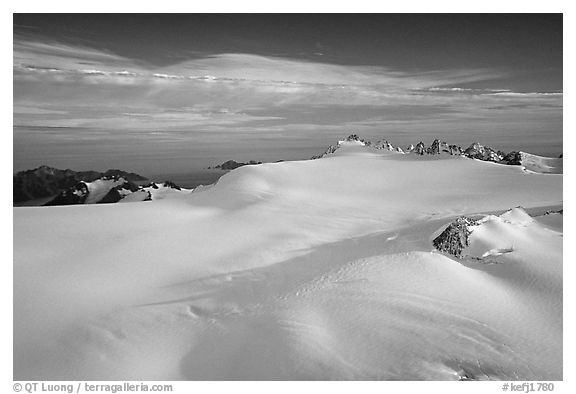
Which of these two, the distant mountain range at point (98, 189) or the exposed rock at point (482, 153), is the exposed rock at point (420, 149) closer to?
the exposed rock at point (482, 153)

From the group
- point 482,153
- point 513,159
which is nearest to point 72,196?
point 482,153

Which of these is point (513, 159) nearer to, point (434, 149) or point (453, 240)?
point (434, 149)

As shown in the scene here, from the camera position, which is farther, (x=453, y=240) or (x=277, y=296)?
(x=453, y=240)

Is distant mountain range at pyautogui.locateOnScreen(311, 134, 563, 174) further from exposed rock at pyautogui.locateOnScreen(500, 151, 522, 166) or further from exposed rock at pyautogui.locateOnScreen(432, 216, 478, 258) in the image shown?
exposed rock at pyautogui.locateOnScreen(432, 216, 478, 258)

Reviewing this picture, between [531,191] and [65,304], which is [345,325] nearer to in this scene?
[65,304]

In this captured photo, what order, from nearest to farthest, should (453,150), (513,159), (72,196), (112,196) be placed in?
(72,196)
(112,196)
(453,150)
(513,159)

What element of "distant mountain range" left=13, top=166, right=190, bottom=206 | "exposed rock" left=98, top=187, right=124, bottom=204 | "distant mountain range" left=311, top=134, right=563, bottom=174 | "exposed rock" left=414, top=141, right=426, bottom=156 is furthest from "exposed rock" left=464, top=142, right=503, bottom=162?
"exposed rock" left=98, top=187, right=124, bottom=204

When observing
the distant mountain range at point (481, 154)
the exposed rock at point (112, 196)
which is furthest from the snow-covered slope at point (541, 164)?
the exposed rock at point (112, 196)
